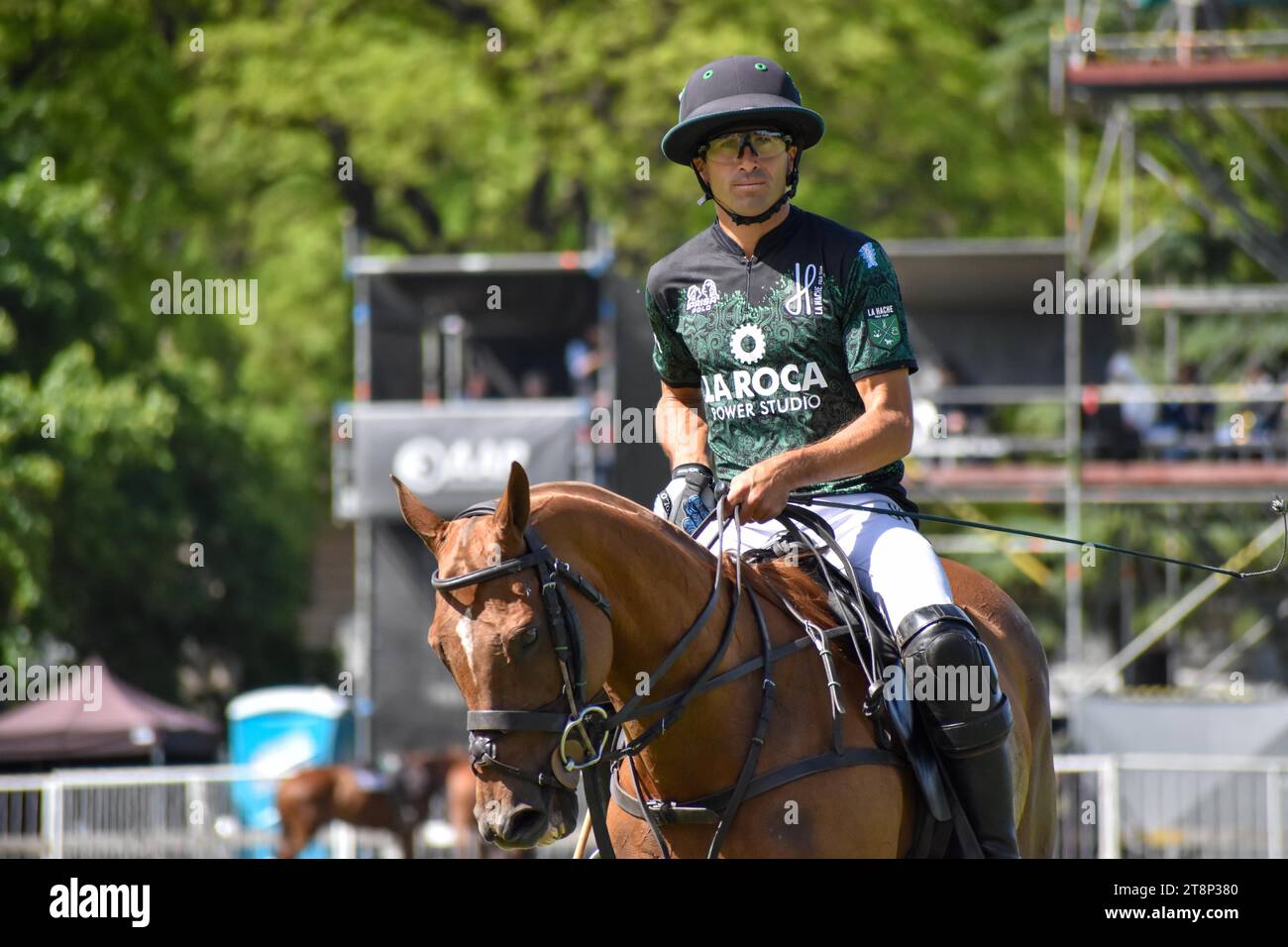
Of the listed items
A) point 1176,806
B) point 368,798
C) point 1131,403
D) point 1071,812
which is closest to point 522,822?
point 1071,812

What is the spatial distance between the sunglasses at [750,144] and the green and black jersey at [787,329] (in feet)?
0.68

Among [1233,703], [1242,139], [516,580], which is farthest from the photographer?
[1242,139]

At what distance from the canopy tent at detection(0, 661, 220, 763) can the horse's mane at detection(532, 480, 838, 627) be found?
46.9 ft

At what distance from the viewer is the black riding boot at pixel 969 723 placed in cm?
483

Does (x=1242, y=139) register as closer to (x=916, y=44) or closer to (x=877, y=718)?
(x=916, y=44)

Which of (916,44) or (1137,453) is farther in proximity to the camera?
(916,44)

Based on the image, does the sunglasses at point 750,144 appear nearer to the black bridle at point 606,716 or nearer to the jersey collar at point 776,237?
the jersey collar at point 776,237

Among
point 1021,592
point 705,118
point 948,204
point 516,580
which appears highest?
point 948,204

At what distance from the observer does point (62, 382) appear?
2180 cm

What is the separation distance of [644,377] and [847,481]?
485 inches

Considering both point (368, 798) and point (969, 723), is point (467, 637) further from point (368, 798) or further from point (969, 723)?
point (368, 798)

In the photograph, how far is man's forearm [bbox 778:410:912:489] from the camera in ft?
15.6

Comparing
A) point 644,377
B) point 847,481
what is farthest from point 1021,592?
point 847,481

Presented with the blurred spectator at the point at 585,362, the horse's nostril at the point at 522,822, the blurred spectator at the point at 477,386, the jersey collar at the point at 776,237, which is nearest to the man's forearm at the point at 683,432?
the jersey collar at the point at 776,237
